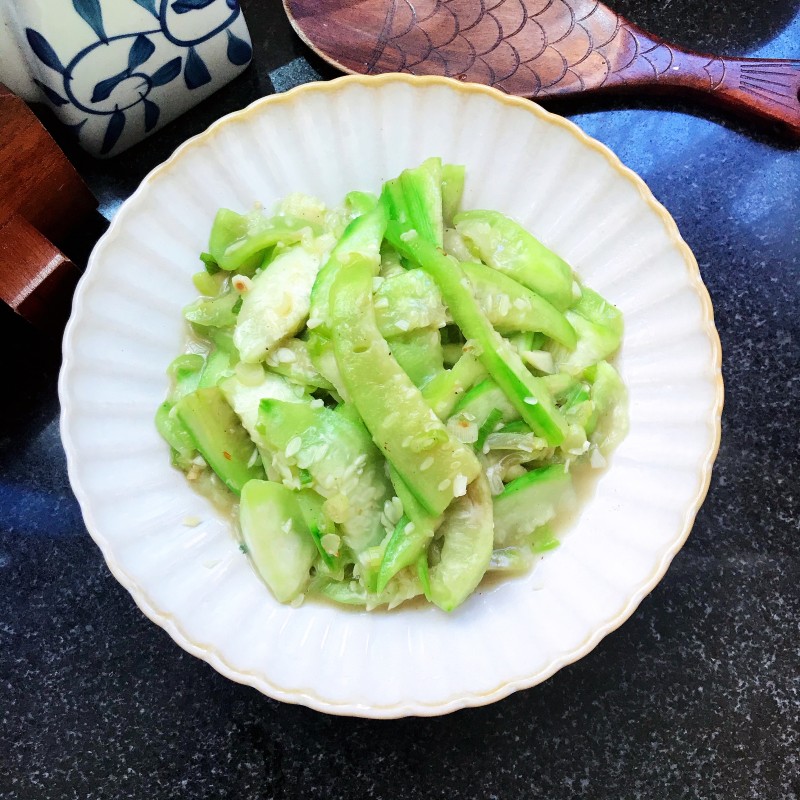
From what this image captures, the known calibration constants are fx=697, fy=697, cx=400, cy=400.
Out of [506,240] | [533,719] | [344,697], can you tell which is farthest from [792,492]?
[344,697]

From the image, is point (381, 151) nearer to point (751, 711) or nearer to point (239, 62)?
point (239, 62)

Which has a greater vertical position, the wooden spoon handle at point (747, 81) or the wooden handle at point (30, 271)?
the wooden handle at point (30, 271)

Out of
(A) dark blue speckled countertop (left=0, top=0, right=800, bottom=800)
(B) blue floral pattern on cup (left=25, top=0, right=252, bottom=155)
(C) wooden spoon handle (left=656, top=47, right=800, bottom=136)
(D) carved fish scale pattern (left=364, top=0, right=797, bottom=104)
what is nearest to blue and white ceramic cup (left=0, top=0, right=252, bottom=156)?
(B) blue floral pattern on cup (left=25, top=0, right=252, bottom=155)

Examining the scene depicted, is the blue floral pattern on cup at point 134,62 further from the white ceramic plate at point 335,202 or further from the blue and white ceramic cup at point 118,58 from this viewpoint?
the white ceramic plate at point 335,202

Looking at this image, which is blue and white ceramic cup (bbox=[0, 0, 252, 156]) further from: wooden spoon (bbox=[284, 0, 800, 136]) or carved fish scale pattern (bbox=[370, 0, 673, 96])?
carved fish scale pattern (bbox=[370, 0, 673, 96])

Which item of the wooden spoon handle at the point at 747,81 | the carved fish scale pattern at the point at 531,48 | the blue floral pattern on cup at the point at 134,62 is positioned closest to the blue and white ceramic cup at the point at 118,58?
the blue floral pattern on cup at the point at 134,62

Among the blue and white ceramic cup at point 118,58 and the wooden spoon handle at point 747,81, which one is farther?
the wooden spoon handle at point 747,81

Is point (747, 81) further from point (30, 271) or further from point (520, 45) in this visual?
point (30, 271)
